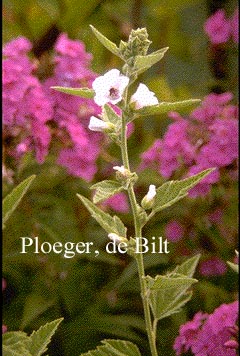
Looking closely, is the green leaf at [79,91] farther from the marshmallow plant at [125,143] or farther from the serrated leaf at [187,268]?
the serrated leaf at [187,268]

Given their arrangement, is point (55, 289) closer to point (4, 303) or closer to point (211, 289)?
point (4, 303)

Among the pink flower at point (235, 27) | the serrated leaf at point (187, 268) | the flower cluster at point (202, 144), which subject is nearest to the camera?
the serrated leaf at point (187, 268)

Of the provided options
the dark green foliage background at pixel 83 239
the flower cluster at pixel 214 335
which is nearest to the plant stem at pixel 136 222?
the flower cluster at pixel 214 335

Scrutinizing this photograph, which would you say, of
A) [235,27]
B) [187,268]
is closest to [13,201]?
[187,268]

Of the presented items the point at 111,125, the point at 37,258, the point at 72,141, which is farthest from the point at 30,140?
the point at 111,125

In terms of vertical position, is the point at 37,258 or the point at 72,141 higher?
the point at 72,141

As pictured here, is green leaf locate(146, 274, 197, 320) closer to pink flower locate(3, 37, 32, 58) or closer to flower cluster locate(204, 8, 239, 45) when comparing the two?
pink flower locate(3, 37, 32, 58)

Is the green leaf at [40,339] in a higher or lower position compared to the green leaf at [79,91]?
lower

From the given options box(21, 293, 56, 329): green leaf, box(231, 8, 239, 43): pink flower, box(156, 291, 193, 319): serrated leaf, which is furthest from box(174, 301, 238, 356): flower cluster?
box(231, 8, 239, 43): pink flower
